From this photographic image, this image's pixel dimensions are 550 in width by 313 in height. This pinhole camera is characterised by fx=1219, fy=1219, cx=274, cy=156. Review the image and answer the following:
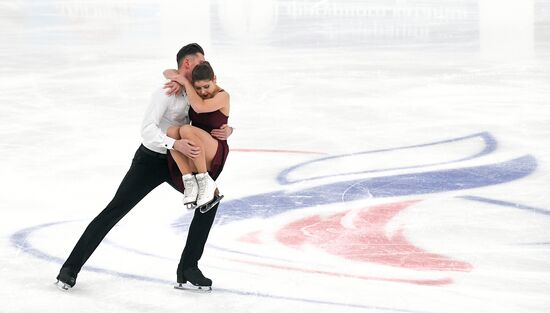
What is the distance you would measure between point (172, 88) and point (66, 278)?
97 centimetres

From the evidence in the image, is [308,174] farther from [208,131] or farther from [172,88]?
[172,88]

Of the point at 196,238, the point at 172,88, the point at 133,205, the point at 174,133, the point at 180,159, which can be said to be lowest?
the point at 196,238

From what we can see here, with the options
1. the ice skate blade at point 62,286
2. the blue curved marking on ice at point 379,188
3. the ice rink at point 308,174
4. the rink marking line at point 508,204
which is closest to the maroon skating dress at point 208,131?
the ice rink at point 308,174

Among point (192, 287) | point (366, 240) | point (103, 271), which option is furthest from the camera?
point (366, 240)

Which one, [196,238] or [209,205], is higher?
[209,205]

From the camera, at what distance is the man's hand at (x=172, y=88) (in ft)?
16.1

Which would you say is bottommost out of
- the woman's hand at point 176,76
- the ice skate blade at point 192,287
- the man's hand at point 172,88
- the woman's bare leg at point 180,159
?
the ice skate blade at point 192,287

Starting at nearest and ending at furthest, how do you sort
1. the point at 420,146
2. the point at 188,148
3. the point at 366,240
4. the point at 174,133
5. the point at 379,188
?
the point at 188,148 → the point at 174,133 → the point at 366,240 → the point at 379,188 → the point at 420,146

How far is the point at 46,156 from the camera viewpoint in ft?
28.1

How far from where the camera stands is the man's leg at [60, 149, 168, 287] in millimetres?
5156

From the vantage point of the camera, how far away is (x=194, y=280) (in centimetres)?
522

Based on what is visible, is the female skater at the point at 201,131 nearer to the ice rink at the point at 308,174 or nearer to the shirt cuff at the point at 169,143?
the shirt cuff at the point at 169,143

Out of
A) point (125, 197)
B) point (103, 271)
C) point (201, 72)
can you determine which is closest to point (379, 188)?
point (103, 271)

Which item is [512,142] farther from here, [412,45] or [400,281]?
[412,45]
